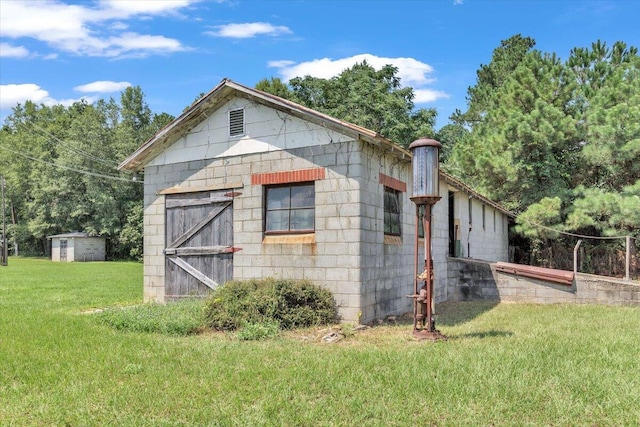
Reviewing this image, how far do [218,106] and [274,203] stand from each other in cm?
259

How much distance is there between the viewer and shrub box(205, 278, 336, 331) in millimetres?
7852

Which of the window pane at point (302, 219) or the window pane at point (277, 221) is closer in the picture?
the window pane at point (302, 219)

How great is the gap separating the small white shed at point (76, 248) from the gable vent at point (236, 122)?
36.0 meters

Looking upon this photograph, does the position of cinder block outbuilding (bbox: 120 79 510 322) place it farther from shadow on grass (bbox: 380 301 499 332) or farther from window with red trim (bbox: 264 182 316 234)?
shadow on grass (bbox: 380 301 499 332)

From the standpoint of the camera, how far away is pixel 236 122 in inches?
391

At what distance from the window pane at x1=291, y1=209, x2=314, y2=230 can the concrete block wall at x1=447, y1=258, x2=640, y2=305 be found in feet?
18.7

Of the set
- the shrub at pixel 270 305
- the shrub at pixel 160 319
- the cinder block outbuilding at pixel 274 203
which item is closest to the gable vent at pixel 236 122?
the cinder block outbuilding at pixel 274 203

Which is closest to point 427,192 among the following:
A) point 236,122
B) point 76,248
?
point 236,122

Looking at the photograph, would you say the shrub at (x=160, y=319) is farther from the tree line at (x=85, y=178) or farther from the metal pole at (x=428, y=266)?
the tree line at (x=85, y=178)

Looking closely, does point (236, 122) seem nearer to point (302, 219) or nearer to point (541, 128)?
point (302, 219)

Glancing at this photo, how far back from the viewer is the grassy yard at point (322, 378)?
4184 mm

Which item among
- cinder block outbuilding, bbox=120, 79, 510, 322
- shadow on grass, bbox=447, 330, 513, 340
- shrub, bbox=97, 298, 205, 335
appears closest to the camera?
shadow on grass, bbox=447, 330, 513, 340

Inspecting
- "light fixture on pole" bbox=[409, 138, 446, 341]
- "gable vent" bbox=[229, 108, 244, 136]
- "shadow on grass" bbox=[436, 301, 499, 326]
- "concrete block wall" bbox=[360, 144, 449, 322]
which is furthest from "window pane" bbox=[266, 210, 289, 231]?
"shadow on grass" bbox=[436, 301, 499, 326]

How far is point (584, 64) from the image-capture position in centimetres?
1969
